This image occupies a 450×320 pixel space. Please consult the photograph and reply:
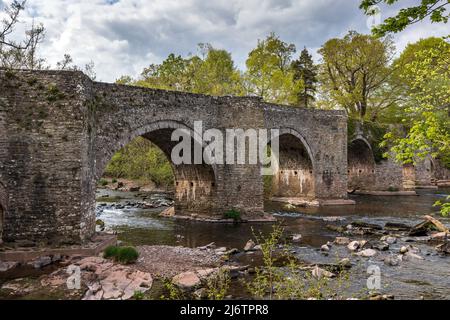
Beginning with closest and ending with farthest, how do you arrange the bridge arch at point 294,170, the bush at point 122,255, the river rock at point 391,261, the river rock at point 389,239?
1. the bush at point 122,255
2. the river rock at point 391,261
3. the river rock at point 389,239
4. the bridge arch at point 294,170

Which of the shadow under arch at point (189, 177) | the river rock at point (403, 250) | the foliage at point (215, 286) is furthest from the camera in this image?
the shadow under arch at point (189, 177)

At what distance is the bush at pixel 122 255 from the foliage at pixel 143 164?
2049 centimetres

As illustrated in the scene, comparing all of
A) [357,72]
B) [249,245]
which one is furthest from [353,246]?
[357,72]

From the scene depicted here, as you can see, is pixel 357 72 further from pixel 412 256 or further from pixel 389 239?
pixel 412 256

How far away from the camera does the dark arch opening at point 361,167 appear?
29719mm

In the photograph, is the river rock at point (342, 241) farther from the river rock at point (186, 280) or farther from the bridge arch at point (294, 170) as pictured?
the bridge arch at point (294, 170)

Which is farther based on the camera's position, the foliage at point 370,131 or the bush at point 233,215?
the foliage at point 370,131

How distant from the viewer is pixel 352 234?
14.2 m

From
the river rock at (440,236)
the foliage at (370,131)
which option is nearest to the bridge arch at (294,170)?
the foliage at (370,131)

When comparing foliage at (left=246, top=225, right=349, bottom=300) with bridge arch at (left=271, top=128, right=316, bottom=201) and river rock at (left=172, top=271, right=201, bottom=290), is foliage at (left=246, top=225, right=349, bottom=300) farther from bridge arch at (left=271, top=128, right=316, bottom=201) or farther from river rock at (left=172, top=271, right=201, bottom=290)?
bridge arch at (left=271, top=128, right=316, bottom=201)

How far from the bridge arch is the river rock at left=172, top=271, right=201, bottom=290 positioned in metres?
14.0

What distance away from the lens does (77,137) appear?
10.2 metres
